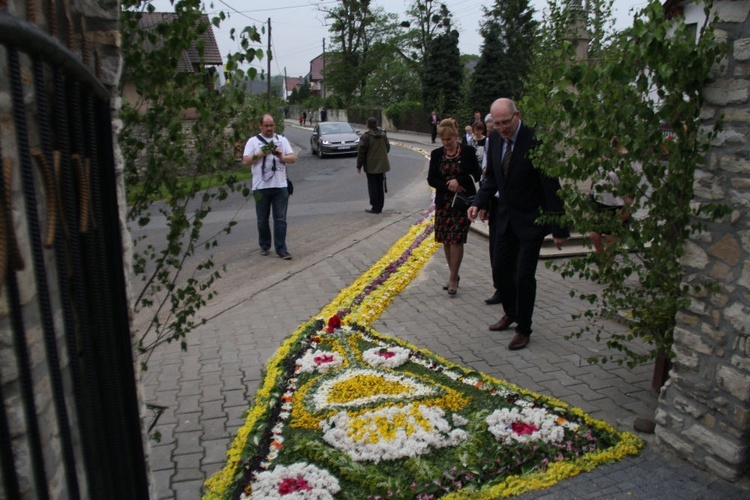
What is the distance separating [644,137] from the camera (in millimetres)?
3621

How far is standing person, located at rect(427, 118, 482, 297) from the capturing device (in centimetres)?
669

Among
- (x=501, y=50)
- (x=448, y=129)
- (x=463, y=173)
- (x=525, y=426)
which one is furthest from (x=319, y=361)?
(x=501, y=50)

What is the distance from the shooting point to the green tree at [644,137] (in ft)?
11.3

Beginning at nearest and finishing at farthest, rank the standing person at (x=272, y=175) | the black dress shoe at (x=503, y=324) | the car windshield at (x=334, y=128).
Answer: the black dress shoe at (x=503, y=324), the standing person at (x=272, y=175), the car windshield at (x=334, y=128)

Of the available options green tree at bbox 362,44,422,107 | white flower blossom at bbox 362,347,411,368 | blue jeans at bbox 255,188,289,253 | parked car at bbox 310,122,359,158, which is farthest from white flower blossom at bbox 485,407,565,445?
green tree at bbox 362,44,422,107

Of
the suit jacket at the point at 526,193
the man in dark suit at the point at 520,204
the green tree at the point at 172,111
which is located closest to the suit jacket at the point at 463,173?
the man in dark suit at the point at 520,204

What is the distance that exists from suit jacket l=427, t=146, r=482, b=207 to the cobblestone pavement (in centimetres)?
121

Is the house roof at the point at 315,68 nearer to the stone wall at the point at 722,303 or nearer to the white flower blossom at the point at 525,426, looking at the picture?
the white flower blossom at the point at 525,426

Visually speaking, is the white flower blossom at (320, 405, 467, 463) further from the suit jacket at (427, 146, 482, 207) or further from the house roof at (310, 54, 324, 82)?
the house roof at (310, 54, 324, 82)

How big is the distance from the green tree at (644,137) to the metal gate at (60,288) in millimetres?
2626

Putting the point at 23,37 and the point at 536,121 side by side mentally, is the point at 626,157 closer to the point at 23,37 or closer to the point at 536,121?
the point at 536,121

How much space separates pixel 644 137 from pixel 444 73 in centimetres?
4485

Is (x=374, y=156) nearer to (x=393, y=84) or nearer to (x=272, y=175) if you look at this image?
(x=272, y=175)

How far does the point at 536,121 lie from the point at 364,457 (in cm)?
236
